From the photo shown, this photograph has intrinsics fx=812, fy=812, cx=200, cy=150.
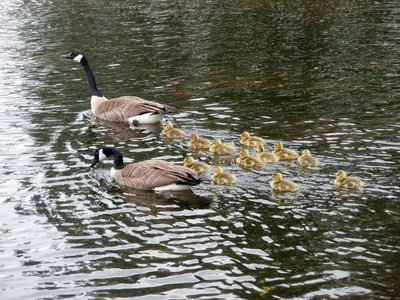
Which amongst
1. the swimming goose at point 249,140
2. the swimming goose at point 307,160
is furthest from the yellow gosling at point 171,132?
the swimming goose at point 307,160

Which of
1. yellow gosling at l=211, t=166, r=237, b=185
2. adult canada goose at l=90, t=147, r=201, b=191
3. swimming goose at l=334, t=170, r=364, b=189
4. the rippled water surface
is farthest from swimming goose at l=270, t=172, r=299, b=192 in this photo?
adult canada goose at l=90, t=147, r=201, b=191

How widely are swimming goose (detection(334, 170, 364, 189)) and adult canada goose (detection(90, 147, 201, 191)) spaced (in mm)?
2318

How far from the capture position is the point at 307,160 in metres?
14.3

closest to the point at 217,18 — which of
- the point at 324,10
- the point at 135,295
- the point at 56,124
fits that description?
the point at 324,10

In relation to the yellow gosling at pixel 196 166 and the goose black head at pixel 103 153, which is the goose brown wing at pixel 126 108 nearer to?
the goose black head at pixel 103 153

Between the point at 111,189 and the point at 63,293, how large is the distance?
4.15 metres

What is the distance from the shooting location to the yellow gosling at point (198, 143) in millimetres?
16016

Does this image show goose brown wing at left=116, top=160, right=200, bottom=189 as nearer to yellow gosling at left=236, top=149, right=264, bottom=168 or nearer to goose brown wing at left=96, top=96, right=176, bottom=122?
yellow gosling at left=236, top=149, right=264, bottom=168

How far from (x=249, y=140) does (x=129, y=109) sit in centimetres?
404

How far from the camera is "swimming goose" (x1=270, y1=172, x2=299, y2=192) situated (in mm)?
13242

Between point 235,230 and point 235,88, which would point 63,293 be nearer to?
point 235,230

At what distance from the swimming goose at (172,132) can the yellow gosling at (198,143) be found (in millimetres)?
792

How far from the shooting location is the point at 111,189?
14.5 meters

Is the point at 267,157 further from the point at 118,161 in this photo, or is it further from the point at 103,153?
the point at 103,153
